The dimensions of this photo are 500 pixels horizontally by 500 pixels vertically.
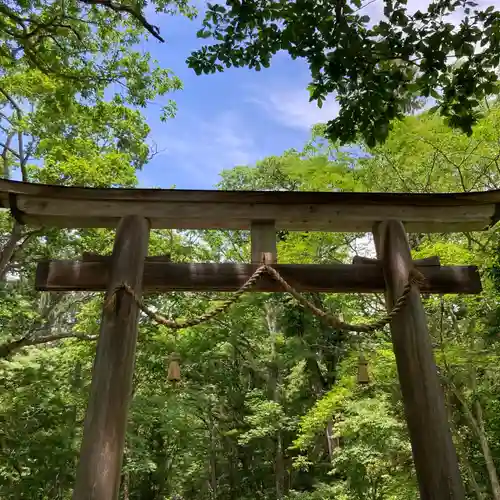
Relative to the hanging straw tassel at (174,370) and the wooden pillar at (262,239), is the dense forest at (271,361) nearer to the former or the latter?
the wooden pillar at (262,239)

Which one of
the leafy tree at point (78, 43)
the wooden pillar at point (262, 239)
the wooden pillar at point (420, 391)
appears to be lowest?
the wooden pillar at point (420, 391)

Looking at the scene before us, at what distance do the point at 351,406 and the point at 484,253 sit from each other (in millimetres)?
4059

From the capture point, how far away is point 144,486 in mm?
16094

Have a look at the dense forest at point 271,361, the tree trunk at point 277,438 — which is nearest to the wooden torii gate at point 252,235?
the dense forest at point 271,361

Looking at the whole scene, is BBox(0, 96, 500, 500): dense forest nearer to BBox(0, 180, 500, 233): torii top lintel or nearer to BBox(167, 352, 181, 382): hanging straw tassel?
BBox(0, 180, 500, 233): torii top lintel

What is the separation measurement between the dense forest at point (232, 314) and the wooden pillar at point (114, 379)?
98.4 inches

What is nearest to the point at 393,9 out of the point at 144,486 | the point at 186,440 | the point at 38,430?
the point at 38,430

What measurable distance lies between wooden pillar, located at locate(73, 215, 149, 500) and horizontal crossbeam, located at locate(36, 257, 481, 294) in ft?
0.55

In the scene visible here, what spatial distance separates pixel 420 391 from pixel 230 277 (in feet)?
5.20

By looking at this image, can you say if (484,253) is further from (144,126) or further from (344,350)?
(144,126)

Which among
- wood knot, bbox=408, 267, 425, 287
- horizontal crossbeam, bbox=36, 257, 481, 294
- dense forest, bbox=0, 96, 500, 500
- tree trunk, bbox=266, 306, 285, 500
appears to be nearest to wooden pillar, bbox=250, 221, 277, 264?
horizontal crossbeam, bbox=36, 257, 481, 294

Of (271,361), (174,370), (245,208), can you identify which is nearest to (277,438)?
(271,361)

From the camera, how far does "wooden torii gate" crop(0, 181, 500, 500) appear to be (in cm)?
331

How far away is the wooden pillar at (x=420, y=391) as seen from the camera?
2869 millimetres
